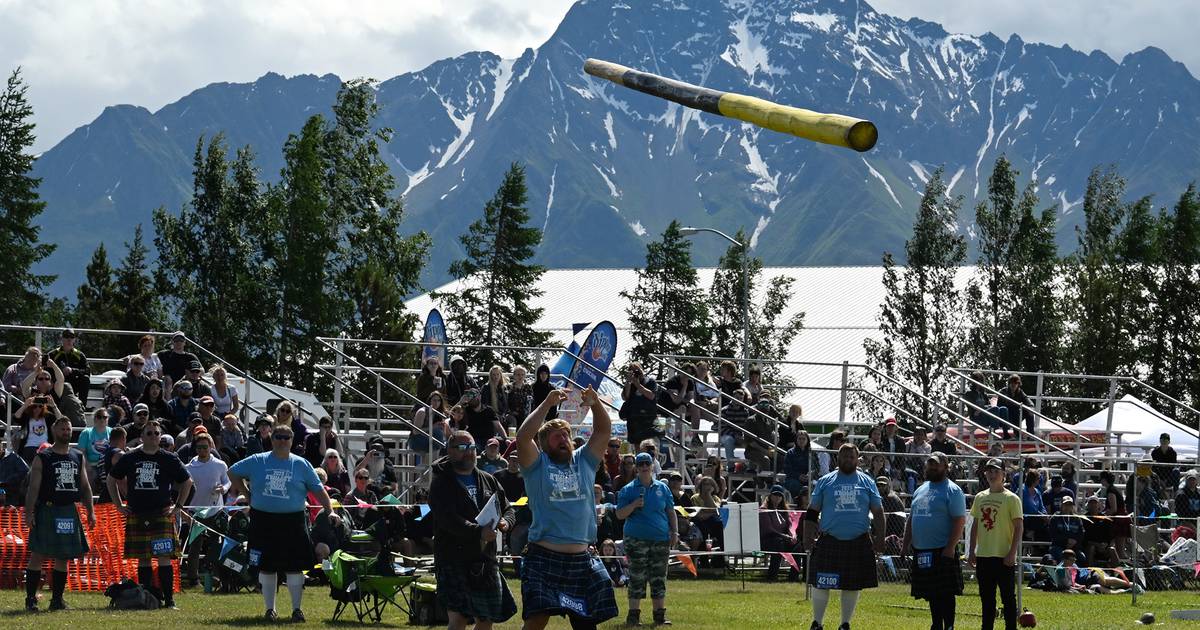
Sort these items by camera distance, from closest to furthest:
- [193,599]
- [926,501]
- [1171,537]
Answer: [926,501]
[193,599]
[1171,537]

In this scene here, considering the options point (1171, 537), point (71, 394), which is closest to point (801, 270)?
point (1171, 537)

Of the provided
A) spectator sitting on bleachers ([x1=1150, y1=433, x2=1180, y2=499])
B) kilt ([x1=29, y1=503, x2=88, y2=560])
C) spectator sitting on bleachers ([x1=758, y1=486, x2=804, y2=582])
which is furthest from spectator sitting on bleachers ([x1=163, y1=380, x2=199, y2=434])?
spectator sitting on bleachers ([x1=1150, y1=433, x2=1180, y2=499])

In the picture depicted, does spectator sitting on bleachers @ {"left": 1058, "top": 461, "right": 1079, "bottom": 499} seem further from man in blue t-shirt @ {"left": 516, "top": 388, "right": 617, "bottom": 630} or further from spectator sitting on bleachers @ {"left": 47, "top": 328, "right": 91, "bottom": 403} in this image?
man in blue t-shirt @ {"left": 516, "top": 388, "right": 617, "bottom": 630}

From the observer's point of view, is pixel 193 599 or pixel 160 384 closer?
pixel 193 599

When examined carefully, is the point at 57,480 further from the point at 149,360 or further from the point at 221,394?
the point at 149,360

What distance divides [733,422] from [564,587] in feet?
40.0

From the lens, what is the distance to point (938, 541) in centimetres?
1146

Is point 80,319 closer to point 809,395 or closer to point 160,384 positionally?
point 809,395

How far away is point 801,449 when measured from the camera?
19219 millimetres

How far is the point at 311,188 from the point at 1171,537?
108 ft

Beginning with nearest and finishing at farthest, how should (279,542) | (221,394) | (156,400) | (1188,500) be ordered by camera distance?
1. (279,542)
2. (156,400)
3. (221,394)
4. (1188,500)

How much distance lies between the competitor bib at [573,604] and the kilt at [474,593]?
2.78 feet

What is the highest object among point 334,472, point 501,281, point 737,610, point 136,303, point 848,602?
point 501,281

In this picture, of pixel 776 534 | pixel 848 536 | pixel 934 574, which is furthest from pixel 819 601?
pixel 776 534
